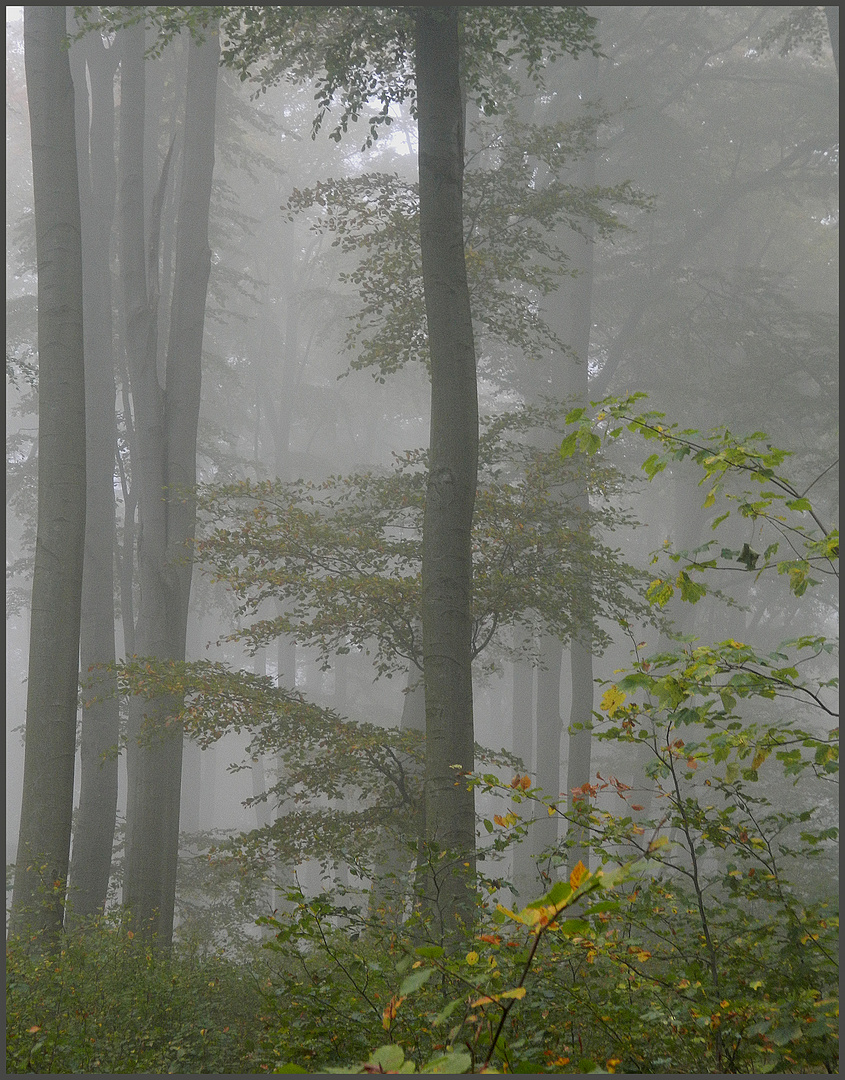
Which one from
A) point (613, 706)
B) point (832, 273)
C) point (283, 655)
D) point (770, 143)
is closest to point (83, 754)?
point (613, 706)

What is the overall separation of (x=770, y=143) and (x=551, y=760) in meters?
12.5

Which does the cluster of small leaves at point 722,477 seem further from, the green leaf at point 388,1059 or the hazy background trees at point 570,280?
the hazy background trees at point 570,280

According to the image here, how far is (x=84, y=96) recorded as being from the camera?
11.0 m

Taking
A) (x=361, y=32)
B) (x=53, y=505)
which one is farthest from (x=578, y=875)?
(x=361, y=32)

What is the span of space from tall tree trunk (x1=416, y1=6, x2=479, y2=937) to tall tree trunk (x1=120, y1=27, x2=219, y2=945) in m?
3.10

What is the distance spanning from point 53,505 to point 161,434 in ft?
9.48

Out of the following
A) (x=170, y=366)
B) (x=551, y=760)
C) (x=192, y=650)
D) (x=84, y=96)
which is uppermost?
(x=84, y=96)

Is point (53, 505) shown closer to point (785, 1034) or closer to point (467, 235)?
point (467, 235)

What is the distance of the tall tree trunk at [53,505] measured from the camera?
229 inches

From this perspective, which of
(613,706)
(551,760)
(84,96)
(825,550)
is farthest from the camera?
(551,760)

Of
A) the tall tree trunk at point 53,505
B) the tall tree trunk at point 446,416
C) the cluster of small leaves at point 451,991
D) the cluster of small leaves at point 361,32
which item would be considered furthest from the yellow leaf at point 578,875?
the cluster of small leaves at point 361,32

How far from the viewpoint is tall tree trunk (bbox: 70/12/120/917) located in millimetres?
8703

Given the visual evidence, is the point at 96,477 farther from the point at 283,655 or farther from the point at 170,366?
the point at 283,655

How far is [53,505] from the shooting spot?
6062 millimetres
